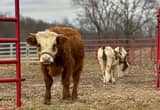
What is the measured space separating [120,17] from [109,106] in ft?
97.7

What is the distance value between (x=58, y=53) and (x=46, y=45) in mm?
467

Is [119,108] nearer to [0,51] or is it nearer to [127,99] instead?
[127,99]

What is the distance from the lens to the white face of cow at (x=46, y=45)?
8.37 m

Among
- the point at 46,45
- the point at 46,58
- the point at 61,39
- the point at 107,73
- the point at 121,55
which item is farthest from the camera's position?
the point at 121,55

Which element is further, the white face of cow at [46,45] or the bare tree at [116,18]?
the bare tree at [116,18]

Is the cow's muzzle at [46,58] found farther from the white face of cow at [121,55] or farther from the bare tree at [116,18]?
the bare tree at [116,18]

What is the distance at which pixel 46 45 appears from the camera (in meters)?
8.49

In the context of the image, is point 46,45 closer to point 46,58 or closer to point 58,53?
point 46,58

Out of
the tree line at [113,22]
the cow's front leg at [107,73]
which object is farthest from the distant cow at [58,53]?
the tree line at [113,22]

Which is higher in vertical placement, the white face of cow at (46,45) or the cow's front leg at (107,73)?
the white face of cow at (46,45)

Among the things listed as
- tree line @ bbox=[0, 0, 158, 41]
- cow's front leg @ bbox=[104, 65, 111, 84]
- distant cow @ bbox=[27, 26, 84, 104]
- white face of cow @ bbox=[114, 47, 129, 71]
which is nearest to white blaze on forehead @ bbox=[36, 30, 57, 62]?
distant cow @ bbox=[27, 26, 84, 104]

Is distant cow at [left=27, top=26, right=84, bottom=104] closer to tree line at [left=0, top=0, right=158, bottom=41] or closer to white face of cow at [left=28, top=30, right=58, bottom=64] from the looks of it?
white face of cow at [left=28, top=30, right=58, bottom=64]

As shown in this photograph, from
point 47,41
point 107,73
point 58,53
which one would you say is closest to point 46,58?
point 47,41

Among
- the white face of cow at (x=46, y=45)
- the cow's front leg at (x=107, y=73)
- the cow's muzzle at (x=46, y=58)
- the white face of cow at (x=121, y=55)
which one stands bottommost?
the cow's front leg at (x=107, y=73)
